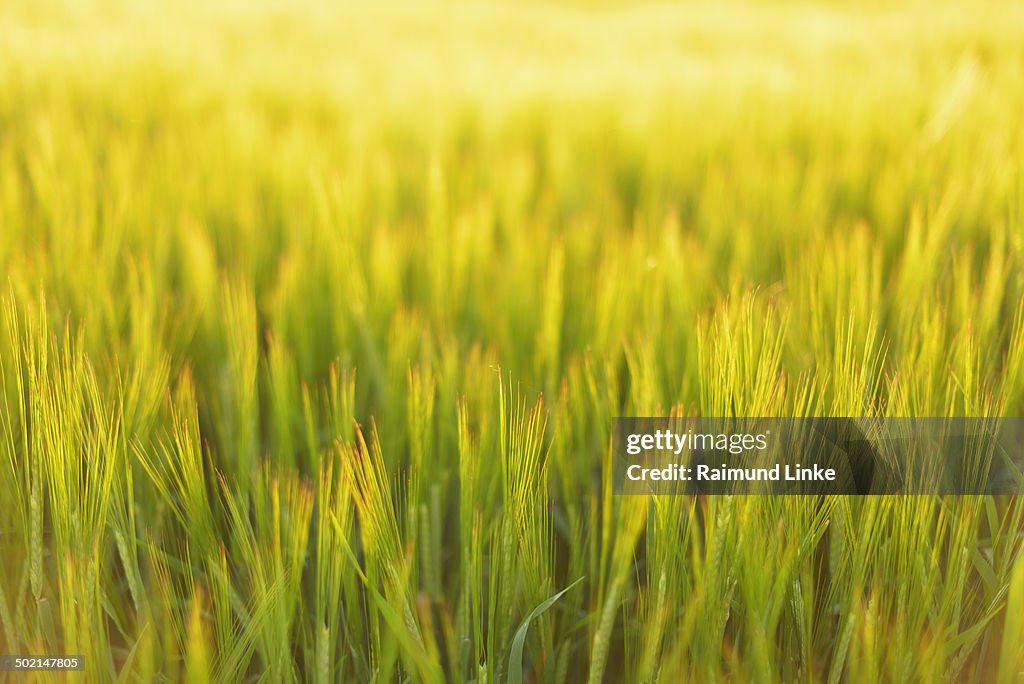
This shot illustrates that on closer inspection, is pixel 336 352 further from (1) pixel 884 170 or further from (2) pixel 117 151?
(1) pixel 884 170

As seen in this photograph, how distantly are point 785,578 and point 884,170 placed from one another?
2.35ft

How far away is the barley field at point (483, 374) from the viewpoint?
42 cm

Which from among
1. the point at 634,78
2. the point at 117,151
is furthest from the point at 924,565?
the point at 634,78

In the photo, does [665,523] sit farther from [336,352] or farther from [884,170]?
[884,170]

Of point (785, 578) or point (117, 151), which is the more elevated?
point (117, 151)

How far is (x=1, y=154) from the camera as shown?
913mm

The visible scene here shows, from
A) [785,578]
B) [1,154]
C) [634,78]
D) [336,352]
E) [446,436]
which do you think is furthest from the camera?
[634,78]

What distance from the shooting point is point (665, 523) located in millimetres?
418

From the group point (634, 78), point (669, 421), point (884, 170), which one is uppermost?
point (634, 78)

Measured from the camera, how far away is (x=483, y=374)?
0.52 meters

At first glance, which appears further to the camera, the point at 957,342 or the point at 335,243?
the point at 335,243

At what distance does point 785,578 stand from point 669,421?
0.35 ft

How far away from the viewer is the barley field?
42cm

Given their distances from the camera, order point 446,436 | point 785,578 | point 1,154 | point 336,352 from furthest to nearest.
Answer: point 1,154 < point 336,352 < point 446,436 < point 785,578
